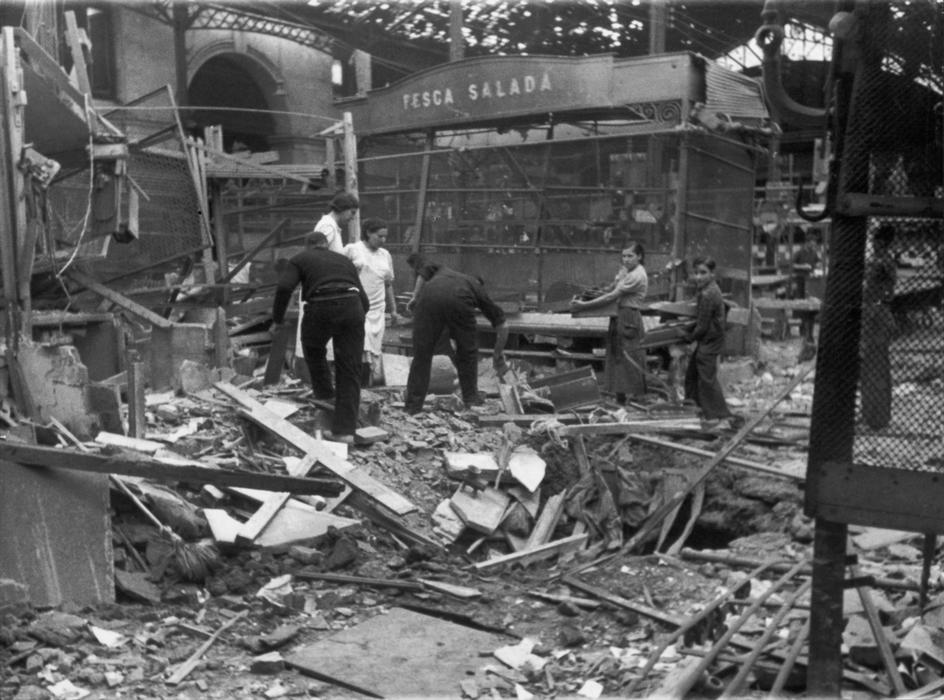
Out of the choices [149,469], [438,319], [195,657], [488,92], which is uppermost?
[488,92]

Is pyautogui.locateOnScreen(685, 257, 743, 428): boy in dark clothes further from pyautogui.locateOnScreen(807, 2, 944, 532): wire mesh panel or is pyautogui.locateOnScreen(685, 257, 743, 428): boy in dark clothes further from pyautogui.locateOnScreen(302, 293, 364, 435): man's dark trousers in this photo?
pyautogui.locateOnScreen(807, 2, 944, 532): wire mesh panel

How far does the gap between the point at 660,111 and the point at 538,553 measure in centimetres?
751

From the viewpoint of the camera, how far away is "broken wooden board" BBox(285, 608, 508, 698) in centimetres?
509

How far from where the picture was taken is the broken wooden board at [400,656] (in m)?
5.09

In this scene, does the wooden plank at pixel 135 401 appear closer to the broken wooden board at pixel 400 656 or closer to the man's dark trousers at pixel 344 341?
the man's dark trousers at pixel 344 341

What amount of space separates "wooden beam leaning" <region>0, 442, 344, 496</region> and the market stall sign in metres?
8.80

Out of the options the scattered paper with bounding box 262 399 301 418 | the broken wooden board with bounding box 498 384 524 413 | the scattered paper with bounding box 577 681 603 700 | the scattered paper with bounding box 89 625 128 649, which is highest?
the scattered paper with bounding box 262 399 301 418

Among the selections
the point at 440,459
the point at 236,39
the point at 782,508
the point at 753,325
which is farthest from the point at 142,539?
the point at 236,39

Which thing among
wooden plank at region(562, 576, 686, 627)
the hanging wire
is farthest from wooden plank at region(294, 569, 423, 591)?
the hanging wire

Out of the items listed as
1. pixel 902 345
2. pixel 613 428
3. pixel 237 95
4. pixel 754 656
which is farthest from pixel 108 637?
pixel 237 95

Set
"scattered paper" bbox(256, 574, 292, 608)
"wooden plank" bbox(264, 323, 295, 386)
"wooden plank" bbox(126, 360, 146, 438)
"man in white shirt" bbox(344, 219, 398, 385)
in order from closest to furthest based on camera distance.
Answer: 1. "scattered paper" bbox(256, 574, 292, 608)
2. "wooden plank" bbox(126, 360, 146, 438)
3. "wooden plank" bbox(264, 323, 295, 386)
4. "man in white shirt" bbox(344, 219, 398, 385)

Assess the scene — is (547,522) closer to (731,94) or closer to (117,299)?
(117,299)

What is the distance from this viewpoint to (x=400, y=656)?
5.42 meters

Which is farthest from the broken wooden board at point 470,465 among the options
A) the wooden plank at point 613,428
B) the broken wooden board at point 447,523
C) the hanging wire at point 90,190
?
the hanging wire at point 90,190
